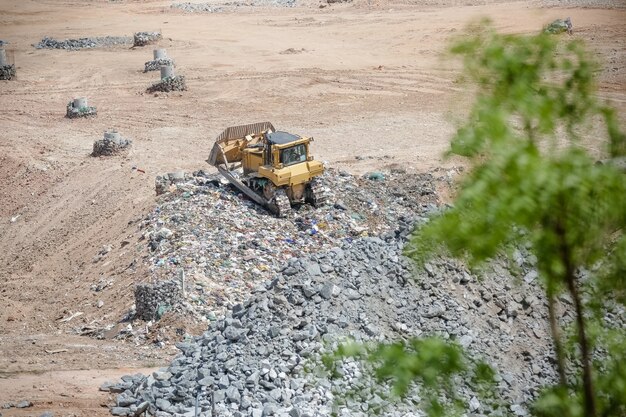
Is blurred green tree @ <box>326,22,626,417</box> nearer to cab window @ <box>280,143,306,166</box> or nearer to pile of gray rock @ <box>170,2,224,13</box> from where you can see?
cab window @ <box>280,143,306,166</box>

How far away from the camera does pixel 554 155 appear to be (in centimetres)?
399

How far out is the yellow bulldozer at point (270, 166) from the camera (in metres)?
16.8

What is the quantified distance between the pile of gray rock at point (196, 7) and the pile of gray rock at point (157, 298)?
33.9 metres

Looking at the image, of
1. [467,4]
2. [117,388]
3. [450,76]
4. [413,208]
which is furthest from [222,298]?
[467,4]

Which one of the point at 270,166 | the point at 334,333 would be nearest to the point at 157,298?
the point at 334,333

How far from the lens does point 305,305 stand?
39.8 feet

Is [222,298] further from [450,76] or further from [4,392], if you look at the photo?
[450,76]

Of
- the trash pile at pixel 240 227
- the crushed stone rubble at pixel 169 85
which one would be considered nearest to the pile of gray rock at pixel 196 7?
the crushed stone rubble at pixel 169 85

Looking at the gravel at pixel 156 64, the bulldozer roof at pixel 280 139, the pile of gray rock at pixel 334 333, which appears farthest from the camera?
the gravel at pixel 156 64

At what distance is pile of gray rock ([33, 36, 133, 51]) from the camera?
120 ft

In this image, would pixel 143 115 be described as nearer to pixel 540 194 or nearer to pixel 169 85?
pixel 169 85

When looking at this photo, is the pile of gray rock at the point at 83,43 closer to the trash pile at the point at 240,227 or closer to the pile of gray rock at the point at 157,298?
the trash pile at the point at 240,227

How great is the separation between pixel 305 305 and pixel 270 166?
5.46 metres

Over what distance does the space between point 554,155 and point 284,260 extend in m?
12.0
